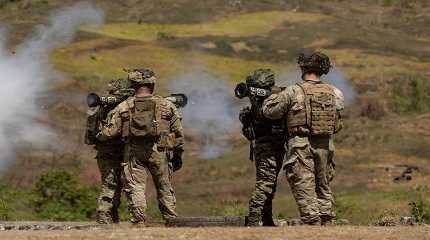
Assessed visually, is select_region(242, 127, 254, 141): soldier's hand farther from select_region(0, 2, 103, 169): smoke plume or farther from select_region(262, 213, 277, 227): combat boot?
select_region(0, 2, 103, 169): smoke plume

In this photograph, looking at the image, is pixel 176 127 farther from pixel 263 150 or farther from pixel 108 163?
pixel 108 163

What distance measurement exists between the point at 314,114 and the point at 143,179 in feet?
7.09

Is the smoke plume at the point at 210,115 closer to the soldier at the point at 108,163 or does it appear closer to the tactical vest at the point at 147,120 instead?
the soldier at the point at 108,163

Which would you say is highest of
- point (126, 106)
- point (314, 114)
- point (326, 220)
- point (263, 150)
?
point (126, 106)

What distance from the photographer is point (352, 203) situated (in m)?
22.8

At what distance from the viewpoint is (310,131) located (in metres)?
11.1

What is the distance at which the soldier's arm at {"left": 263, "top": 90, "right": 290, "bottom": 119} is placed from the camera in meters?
11.2

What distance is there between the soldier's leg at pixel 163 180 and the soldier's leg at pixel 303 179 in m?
1.67

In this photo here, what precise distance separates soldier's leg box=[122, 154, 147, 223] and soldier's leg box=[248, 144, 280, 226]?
1.20 m

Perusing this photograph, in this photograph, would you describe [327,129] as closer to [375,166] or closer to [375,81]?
[375,166]

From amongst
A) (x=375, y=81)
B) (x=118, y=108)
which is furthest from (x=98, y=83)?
(x=118, y=108)

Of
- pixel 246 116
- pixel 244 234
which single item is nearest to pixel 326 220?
pixel 246 116

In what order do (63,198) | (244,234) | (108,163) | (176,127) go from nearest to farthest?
1. (244,234)
2. (176,127)
3. (108,163)
4. (63,198)

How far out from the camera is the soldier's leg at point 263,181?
11.5m
